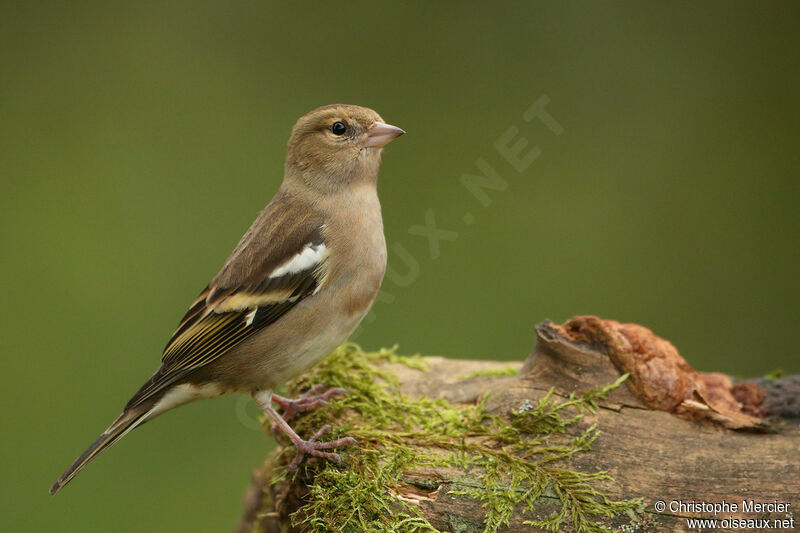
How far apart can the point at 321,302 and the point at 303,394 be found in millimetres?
869

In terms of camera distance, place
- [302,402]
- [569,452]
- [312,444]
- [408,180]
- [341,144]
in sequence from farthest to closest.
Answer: [408,180] → [341,144] → [302,402] → [312,444] → [569,452]

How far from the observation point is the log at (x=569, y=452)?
358 cm

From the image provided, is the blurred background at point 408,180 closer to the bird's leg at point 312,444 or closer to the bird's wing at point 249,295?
the bird's wing at point 249,295

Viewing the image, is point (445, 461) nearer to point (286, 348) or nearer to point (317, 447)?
point (317, 447)

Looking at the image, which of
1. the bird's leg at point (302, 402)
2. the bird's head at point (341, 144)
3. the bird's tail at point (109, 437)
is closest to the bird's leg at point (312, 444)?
the bird's leg at point (302, 402)

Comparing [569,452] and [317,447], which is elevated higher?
[569,452]

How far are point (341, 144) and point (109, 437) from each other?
1999 millimetres

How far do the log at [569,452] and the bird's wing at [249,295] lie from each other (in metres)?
0.64

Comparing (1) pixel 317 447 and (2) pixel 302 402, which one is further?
(2) pixel 302 402

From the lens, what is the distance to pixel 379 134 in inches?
186

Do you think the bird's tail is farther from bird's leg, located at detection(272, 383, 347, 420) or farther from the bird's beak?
the bird's beak

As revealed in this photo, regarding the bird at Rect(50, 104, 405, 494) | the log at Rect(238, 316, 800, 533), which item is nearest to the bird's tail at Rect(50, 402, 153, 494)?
the bird at Rect(50, 104, 405, 494)

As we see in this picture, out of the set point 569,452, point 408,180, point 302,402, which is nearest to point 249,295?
point 302,402

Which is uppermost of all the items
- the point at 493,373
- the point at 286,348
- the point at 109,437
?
the point at 286,348
